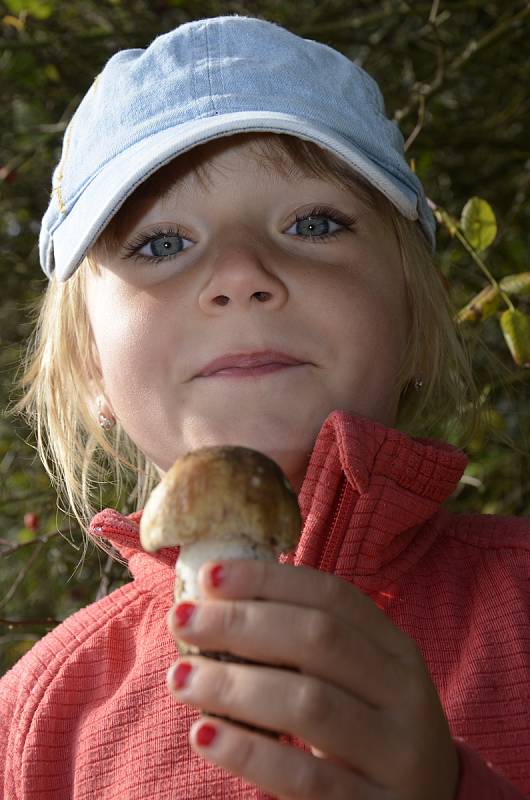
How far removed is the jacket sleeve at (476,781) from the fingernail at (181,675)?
37 cm

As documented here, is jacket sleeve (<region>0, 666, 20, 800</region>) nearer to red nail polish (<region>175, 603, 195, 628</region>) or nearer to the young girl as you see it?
the young girl

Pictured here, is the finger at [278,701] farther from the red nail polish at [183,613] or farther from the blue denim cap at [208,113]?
the blue denim cap at [208,113]

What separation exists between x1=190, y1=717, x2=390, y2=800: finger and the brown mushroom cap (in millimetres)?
190

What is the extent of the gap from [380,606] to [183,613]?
0.71 meters

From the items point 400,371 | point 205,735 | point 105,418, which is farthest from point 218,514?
point 105,418

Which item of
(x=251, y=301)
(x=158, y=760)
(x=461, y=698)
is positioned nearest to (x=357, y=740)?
(x=461, y=698)

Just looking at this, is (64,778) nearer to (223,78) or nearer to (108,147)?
(108,147)

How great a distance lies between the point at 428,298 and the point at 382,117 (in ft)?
1.19

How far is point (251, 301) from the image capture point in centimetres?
149

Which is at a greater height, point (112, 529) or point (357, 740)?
point (357, 740)

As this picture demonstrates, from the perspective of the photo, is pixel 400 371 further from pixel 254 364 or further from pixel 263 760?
pixel 263 760

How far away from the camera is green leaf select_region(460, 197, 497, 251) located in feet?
6.58

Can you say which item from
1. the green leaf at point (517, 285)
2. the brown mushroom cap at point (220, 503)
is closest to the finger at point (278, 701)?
the brown mushroom cap at point (220, 503)

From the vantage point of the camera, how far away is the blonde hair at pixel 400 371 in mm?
1674
